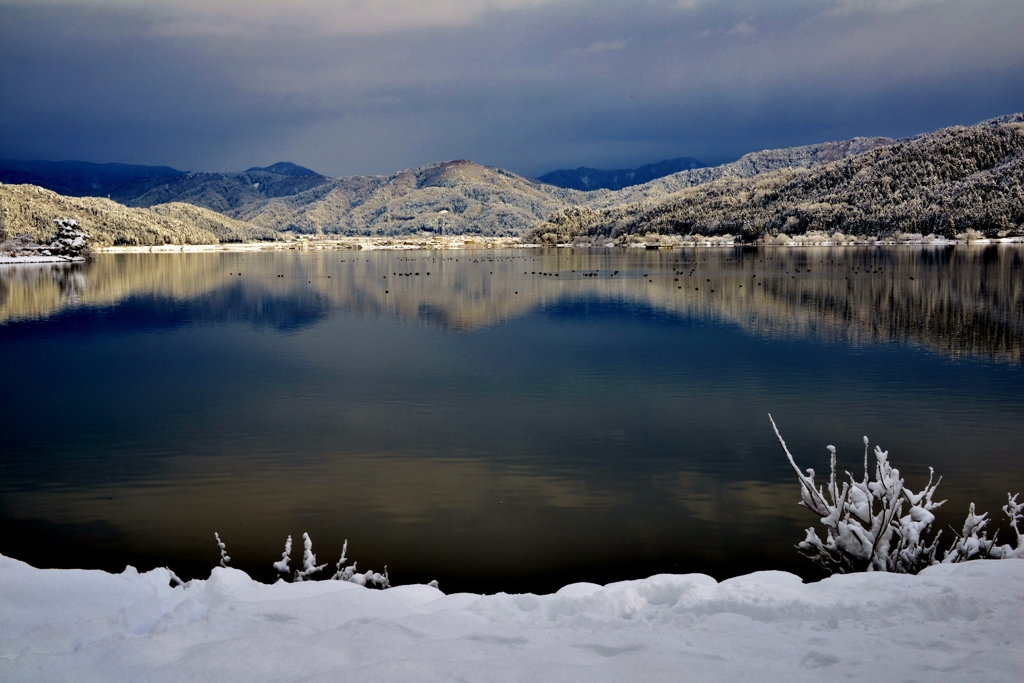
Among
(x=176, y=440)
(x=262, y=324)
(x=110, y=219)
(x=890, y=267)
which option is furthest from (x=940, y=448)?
(x=110, y=219)

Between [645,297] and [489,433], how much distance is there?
29476mm

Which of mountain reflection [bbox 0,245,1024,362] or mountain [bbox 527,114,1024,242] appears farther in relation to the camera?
mountain [bbox 527,114,1024,242]

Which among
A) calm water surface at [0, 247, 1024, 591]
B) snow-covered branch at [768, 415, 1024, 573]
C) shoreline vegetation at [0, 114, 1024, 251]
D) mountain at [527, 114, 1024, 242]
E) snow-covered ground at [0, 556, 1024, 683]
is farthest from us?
shoreline vegetation at [0, 114, 1024, 251]

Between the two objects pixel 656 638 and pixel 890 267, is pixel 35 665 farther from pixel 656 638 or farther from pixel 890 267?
pixel 890 267

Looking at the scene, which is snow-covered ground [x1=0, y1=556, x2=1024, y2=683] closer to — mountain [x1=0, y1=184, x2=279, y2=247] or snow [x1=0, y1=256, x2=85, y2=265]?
snow [x1=0, y1=256, x2=85, y2=265]

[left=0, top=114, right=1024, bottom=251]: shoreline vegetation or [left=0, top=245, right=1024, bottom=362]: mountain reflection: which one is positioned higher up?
[left=0, top=114, right=1024, bottom=251]: shoreline vegetation

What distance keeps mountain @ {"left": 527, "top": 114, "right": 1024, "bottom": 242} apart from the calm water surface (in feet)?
347

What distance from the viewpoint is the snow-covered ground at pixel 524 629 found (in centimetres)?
517

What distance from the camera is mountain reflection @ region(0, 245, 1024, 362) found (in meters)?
28.2

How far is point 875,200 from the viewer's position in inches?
5679

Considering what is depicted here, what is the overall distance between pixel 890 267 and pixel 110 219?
158 meters

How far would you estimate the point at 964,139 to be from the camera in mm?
155000

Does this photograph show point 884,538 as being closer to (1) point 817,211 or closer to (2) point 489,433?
(2) point 489,433

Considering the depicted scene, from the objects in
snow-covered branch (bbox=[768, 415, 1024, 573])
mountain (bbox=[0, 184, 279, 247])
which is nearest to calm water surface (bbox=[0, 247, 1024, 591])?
snow-covered branch (bbox=[768, 415, 1024, 573])
